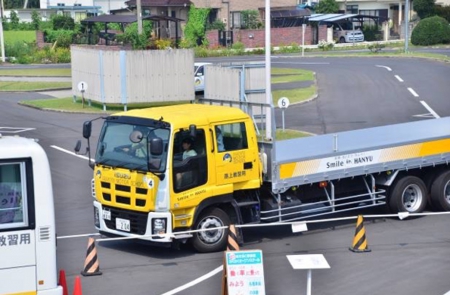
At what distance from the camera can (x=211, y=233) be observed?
17.0 metres

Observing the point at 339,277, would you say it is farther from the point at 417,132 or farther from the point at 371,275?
the point at 417,132

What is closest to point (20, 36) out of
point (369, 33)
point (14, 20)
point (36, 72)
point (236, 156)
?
point (14, 20)

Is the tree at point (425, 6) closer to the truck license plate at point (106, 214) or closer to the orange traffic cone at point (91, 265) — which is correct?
the truck license plate at point (106, 214)

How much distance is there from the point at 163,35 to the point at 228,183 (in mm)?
64631

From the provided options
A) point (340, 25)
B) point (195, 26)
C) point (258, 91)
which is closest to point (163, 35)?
point (195, 26)

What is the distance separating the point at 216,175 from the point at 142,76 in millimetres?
21506

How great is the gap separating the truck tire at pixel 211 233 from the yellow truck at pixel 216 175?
18mm

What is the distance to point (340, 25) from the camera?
85.4m

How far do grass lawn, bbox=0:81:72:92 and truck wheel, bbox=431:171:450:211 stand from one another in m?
31.4

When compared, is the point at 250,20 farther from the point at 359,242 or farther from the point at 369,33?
the point at 359,242

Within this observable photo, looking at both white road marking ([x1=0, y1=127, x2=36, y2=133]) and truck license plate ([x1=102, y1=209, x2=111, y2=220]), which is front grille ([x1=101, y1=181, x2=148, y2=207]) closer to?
truck license plate ([x1=102, y1=209, x2=111, y2=220])

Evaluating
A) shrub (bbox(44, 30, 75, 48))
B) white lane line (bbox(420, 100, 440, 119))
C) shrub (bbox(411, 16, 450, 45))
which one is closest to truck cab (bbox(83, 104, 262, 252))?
white lane line (bbox(420, 100, 440, 119))

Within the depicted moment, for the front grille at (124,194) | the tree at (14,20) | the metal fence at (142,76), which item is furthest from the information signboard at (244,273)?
the tree at (14,20)

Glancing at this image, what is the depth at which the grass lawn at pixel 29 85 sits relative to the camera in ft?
157
